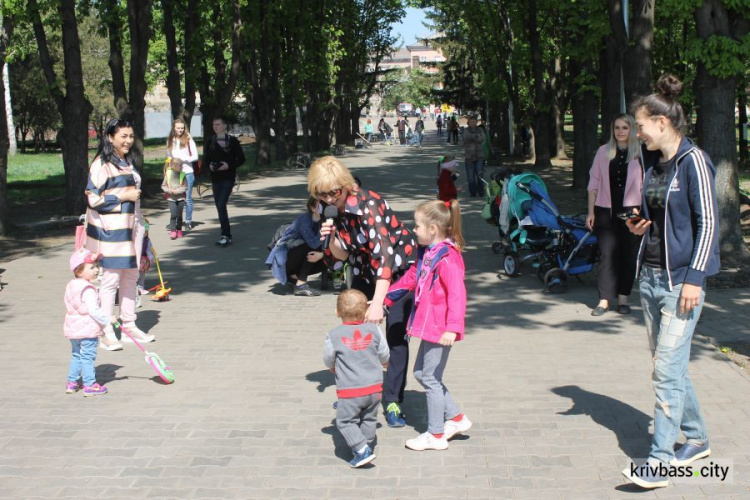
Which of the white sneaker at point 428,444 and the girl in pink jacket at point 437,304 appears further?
the white sneaker at point 428,444

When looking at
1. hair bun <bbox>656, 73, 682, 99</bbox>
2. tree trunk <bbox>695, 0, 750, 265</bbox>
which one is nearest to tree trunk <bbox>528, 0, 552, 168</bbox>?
tree trunk <bbox>695, 0, 750, 265</bbox>

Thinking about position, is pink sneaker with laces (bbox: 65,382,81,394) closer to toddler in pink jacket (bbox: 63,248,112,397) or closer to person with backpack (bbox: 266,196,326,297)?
toddler in pink jacket (bbox: 63,248,112,397)

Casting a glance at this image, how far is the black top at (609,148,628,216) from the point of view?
869 cm

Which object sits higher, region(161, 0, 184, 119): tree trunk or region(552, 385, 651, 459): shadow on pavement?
region(161, 0, 184, 119): tree trunk

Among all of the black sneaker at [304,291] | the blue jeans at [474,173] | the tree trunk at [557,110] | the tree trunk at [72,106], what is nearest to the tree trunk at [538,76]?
the tree trunk at [557,110]

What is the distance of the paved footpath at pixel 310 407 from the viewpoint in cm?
512

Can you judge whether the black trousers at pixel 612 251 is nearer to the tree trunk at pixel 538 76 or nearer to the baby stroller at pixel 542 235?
the baby stroller at pixel 542 235

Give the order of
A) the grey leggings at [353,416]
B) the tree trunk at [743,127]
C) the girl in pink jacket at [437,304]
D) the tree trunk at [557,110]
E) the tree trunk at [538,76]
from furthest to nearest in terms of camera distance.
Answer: the tree trunk at [557,110] < the tree trunk at [743,127] < the tree trunk at [538,76] < the girl in pink jacket at [437,304] < the grey leggings at [353,416]

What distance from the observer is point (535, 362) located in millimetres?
7484

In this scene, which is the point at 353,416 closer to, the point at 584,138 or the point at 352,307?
the point at 352,307

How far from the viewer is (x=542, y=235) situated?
1073cm

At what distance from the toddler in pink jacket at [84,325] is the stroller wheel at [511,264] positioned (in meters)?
5.67

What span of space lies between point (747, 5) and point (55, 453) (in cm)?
907

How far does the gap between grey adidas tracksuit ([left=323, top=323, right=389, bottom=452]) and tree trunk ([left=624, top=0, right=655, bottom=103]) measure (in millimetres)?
7688
